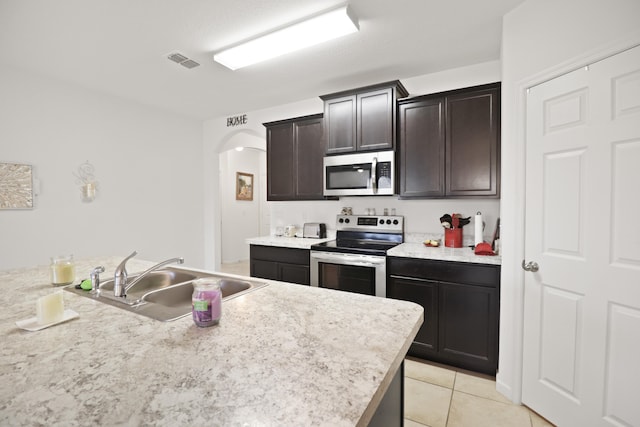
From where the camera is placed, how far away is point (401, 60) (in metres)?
2.69

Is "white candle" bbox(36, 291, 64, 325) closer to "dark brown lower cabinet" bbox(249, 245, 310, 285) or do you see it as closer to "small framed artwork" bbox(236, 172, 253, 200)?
"dark brown lower cabinet" bbox(249, 245, 310, 285)

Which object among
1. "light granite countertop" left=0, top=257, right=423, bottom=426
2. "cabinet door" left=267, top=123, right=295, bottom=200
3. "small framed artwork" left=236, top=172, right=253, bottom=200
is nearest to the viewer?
"light granite countertop" left=0, top=257, right=423, bottom=426

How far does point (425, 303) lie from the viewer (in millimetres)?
2453

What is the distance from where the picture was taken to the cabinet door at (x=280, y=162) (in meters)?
3.54

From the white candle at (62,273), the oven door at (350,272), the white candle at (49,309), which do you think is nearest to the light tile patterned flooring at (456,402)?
the oven door at (350,272)

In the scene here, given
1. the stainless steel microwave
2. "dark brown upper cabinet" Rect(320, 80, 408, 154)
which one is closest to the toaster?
the stainless steel microwave

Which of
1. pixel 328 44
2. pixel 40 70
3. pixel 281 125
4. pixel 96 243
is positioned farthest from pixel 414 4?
pixel 96 243

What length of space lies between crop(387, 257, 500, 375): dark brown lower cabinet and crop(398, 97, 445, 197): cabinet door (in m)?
0.70

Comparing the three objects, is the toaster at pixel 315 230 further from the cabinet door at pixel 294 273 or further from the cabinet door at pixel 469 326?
the cabinet door at pixel 469 326

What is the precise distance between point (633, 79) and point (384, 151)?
5.54ft

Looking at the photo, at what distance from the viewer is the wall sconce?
3.26 m

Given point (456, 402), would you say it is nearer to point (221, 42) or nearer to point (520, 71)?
Answer: point (520, 71)

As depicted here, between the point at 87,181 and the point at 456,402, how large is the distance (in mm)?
4085

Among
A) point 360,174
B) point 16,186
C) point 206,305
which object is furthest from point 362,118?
point 16,186
